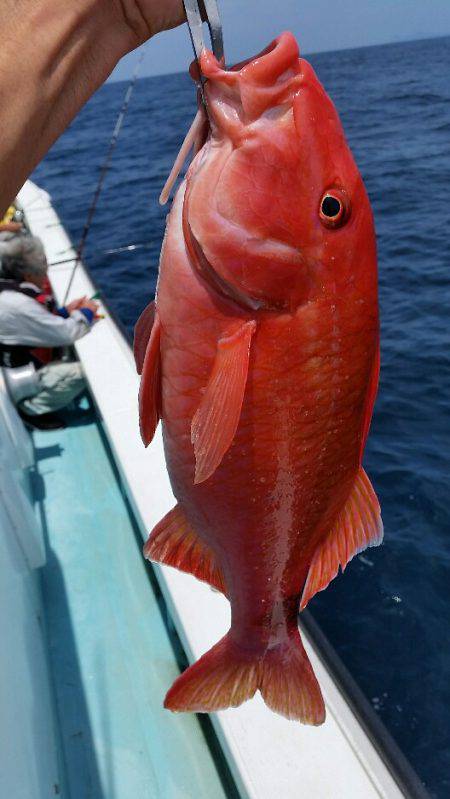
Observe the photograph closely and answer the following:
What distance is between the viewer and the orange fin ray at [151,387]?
134 centimetres

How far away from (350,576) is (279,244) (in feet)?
12.5

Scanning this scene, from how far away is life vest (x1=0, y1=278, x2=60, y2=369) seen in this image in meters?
5.03

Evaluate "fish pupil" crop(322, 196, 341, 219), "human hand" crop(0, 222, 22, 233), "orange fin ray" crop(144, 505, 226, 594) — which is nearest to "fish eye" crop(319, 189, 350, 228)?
"fish pupil" crop(322, 196, 341, 219)

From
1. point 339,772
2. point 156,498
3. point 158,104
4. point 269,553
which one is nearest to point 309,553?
point 269,553

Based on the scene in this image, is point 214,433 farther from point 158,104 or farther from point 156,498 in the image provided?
point 158,104

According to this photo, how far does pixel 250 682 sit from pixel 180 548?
16.2 inches

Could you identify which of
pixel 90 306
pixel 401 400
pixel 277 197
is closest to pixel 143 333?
pixel 277 197

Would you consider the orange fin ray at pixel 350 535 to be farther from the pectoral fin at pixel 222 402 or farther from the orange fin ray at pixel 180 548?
the pectoral fin at pixel 222 402

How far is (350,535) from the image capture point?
1.57m

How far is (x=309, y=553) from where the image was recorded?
1604 millimetres

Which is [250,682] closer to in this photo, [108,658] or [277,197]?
[277,197]

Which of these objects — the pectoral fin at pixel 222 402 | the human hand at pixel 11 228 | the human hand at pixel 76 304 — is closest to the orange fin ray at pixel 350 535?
the pectoral fin at pixel 222 402

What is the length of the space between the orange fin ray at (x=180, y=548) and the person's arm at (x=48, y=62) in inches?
35.4

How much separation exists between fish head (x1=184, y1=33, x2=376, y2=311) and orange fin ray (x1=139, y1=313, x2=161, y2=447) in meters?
0.17
